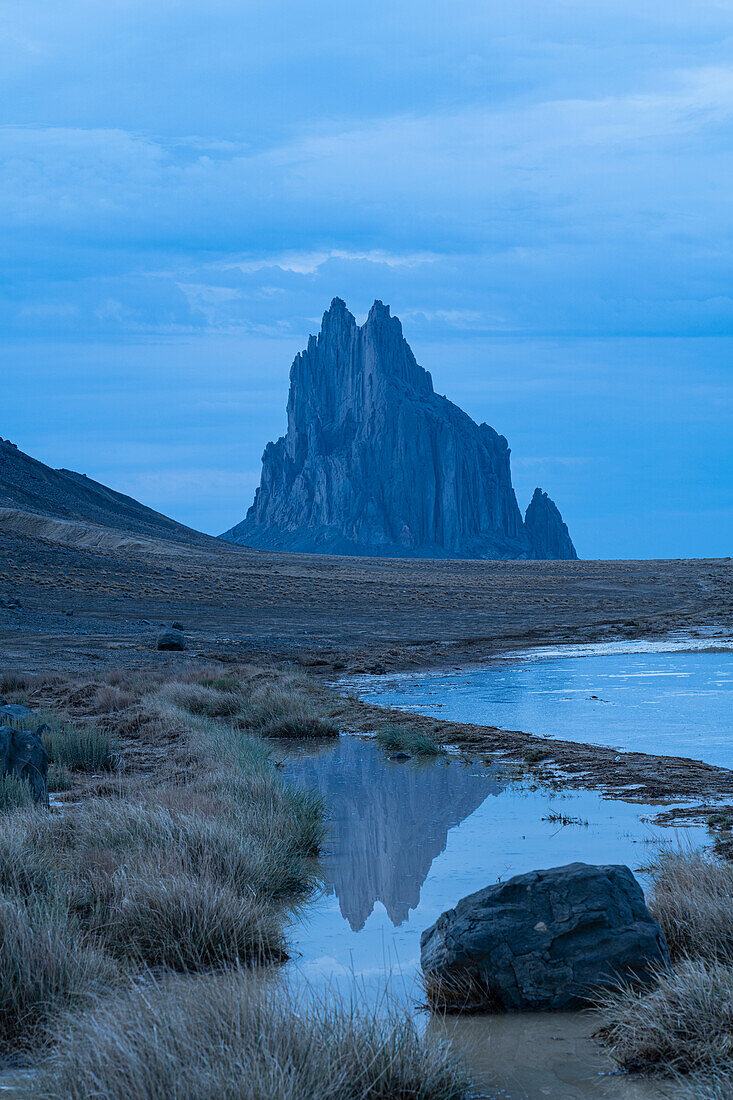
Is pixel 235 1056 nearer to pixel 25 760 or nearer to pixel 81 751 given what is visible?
pixel 25 760

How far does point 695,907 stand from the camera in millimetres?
6164

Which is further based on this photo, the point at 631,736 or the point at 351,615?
the point at 351,615

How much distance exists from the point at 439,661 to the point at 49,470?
108 metres

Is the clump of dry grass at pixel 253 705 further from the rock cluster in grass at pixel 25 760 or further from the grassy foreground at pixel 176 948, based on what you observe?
the rock cluster in grass at pixel 25 760

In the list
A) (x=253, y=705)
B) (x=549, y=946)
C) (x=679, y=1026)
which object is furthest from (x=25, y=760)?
(x=253, y=705)

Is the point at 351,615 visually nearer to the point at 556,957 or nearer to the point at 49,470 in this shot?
the point at 556,957

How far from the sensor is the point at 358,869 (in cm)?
900

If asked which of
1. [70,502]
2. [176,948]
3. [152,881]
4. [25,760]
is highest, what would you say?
[70,502]

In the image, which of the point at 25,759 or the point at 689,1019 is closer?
the point at 689,1019

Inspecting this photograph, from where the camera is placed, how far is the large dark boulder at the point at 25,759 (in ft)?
33.0

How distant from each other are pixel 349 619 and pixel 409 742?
28649 millimetres

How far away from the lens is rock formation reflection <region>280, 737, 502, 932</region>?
836 centimetres

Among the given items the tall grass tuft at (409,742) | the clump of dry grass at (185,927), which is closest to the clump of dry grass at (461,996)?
the clump of dry grass at (185,927)

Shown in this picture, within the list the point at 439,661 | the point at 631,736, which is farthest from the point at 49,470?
the point at 631,736
